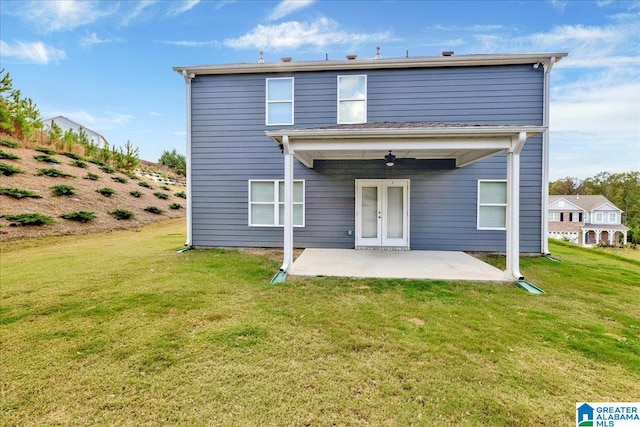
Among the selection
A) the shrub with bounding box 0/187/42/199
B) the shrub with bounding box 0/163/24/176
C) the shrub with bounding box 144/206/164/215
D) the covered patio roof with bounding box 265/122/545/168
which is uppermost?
the shrub with bounding box 0/163/24/176

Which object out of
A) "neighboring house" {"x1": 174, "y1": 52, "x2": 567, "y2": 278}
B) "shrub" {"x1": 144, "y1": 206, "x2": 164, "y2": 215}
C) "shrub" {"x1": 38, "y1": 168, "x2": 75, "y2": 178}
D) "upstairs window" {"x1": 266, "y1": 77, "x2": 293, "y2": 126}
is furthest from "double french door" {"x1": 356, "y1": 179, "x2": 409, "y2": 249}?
"shrub" {"x1": 38, "y1": 168, "x2": 75, "y2": 178}

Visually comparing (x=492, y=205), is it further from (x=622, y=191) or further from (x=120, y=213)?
(x=622, y=191)

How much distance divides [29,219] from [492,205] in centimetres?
1352

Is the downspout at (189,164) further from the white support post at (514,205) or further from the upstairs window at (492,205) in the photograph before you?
the upstairs window at (492,205)

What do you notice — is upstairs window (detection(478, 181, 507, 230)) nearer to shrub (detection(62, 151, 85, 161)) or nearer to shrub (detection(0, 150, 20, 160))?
shrub (detection(0, 150, 20, 160))

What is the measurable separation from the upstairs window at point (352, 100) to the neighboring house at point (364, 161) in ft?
0.09

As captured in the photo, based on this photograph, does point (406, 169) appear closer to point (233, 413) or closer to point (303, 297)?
point (303, 297)

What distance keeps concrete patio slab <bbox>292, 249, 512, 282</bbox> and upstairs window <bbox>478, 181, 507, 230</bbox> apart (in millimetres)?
1158

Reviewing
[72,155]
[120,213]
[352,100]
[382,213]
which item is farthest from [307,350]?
[72,155]

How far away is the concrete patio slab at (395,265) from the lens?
5.16m

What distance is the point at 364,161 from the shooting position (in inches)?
291

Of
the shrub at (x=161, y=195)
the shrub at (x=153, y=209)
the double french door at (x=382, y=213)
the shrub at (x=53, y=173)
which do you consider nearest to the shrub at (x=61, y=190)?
the shrub at (x=53, y=173)

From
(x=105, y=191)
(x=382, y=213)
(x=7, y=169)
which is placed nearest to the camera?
(x=382, y=213)

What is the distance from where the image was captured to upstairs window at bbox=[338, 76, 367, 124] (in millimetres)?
7324
